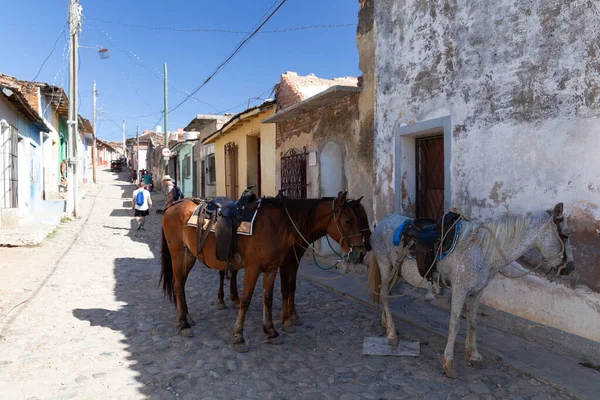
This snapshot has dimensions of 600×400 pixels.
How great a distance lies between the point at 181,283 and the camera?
16.3 feet

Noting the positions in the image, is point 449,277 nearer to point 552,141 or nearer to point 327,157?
point 552,141

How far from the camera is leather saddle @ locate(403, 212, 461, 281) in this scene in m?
3.82

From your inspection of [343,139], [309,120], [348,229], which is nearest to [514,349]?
[348,229]

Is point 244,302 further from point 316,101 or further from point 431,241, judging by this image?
point 316,101

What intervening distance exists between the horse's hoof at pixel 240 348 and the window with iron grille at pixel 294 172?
4.66m

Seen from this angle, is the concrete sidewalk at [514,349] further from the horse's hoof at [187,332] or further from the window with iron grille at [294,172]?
the window with iron grille at [294,172]

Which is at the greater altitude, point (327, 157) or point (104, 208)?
point (327, 157)

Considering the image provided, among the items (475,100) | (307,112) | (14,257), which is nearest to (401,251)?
(475,100)

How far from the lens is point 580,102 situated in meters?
3.79

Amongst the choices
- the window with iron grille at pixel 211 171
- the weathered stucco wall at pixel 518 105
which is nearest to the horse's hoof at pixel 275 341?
the weathered stucco wall at pixel 518 105

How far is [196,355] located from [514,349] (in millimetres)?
3002

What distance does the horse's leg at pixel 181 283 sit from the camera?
477 cm

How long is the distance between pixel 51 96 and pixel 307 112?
11.4m

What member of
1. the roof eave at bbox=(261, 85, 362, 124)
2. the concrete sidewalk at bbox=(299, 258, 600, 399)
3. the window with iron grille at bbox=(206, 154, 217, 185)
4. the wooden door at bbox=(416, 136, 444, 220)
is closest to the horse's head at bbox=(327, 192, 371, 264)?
the concrete sidewalk at bbox=(299, 258, 600, 399)
